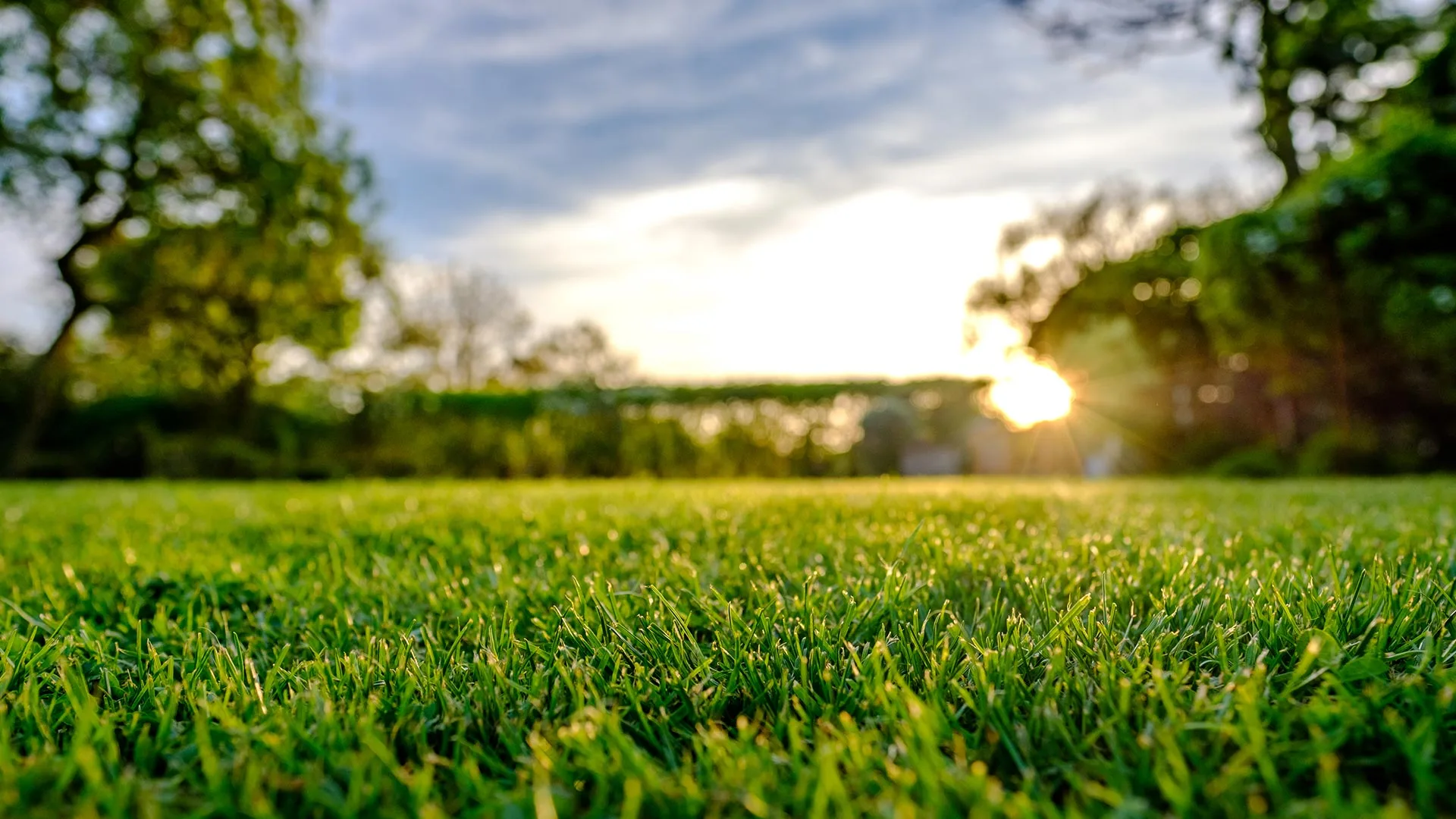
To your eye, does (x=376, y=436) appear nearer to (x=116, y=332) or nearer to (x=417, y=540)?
(x=116, y=332)

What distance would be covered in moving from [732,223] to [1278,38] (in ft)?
27.4

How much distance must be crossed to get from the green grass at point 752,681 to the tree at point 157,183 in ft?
39.8

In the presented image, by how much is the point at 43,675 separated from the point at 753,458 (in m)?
9.84

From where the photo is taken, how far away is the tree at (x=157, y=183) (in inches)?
473

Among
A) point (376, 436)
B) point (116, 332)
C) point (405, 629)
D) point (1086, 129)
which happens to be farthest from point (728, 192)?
point (116, 332)

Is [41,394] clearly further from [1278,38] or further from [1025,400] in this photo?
[1278,38]

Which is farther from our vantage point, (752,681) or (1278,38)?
(1278,38)

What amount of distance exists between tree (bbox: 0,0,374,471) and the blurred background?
52 millimetres

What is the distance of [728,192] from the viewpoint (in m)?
9.82

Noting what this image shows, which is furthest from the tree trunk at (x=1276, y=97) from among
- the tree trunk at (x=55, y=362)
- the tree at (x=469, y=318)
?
the tree at (x=469, y=318)

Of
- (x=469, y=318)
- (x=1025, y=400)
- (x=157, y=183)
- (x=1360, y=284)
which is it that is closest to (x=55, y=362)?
(x=157, y=183)

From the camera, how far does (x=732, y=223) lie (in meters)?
11.8

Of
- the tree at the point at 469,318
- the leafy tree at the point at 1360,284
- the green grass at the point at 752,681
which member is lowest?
the green grass at the point at 752,681

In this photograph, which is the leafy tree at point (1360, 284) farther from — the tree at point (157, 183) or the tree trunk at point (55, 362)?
the tree trunk at point (55, 362)
